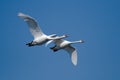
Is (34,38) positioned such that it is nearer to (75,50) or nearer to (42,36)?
(42,36)

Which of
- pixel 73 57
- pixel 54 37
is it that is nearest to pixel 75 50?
A: pixel 73 57

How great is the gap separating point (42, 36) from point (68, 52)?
240 inches

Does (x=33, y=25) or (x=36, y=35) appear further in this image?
(x=36, y=35)

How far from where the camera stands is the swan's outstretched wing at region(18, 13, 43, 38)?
64500 mm

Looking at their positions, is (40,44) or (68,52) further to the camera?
(68,52)

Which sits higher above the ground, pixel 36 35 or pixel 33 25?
pixel 33 25

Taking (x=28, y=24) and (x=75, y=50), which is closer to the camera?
(x=28, y=24)

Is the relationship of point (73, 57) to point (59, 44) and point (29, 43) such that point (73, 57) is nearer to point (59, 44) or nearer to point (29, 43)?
point (59, 44)

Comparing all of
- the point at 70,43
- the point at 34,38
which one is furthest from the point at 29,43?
the point at 70,43

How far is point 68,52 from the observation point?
2805 inches

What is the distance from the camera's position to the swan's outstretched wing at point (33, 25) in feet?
212

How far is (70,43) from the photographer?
227 ft

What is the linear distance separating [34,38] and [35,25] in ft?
4.12

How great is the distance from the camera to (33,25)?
214 ft
